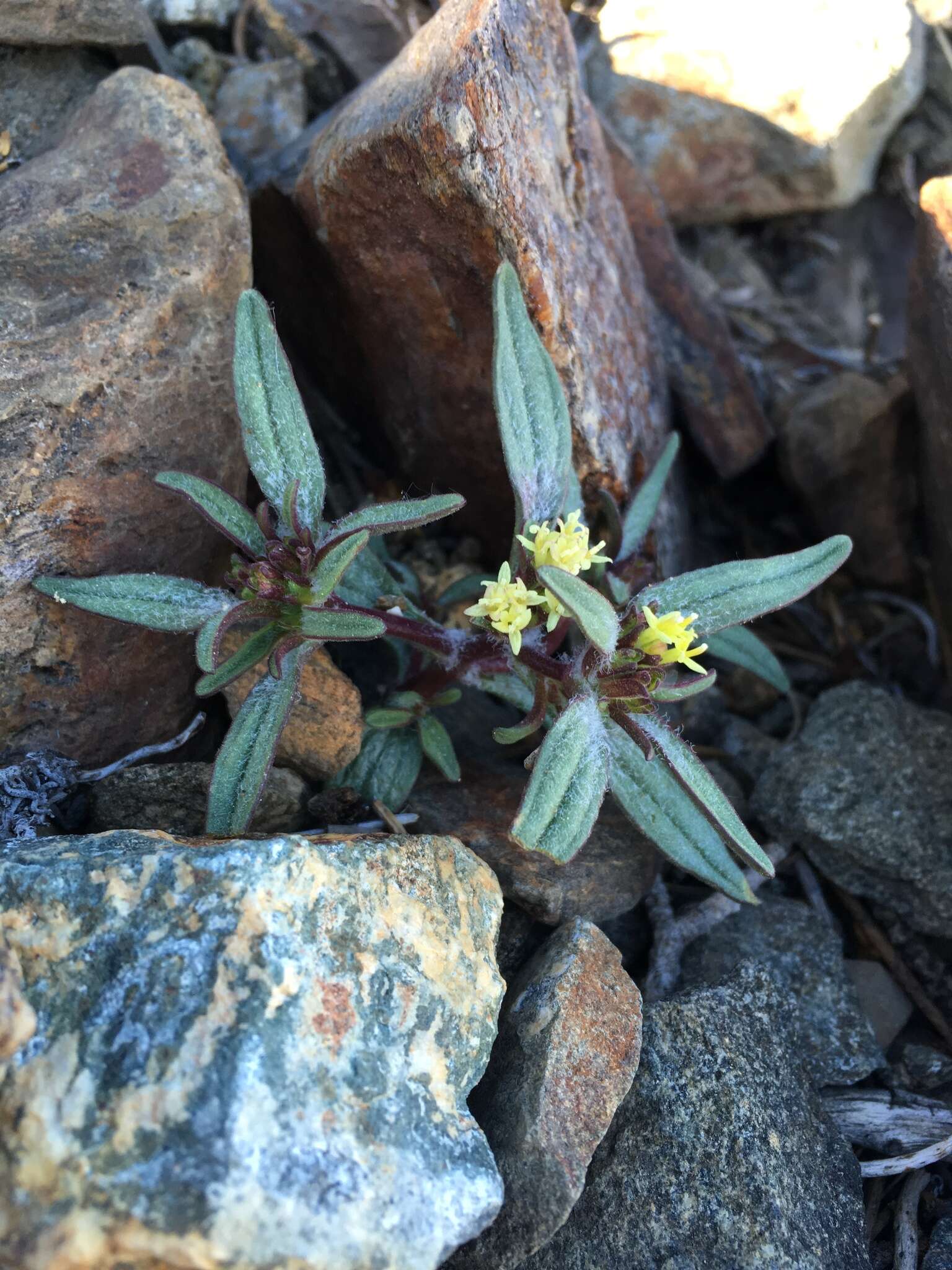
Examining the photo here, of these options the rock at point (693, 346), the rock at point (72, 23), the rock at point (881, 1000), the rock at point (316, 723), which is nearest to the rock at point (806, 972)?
the rock at point (881, 1000)

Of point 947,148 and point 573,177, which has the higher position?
point 573,177

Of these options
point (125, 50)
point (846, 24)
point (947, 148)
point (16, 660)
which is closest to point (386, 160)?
point (125, 50)

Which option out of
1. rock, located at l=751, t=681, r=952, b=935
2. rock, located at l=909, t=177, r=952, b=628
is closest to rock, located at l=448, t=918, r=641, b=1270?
rock, located at l=751, t=681, r=952, b=935

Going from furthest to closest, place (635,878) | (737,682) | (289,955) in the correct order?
(737,682) → (635,878) → (289,955)

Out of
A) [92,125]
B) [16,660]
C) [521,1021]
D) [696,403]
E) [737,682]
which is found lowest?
[737,682]

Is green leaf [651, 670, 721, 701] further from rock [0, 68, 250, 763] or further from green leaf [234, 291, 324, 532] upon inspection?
rock [0, 68, 250, 763]

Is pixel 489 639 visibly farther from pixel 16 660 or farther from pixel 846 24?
pixel 846 24
